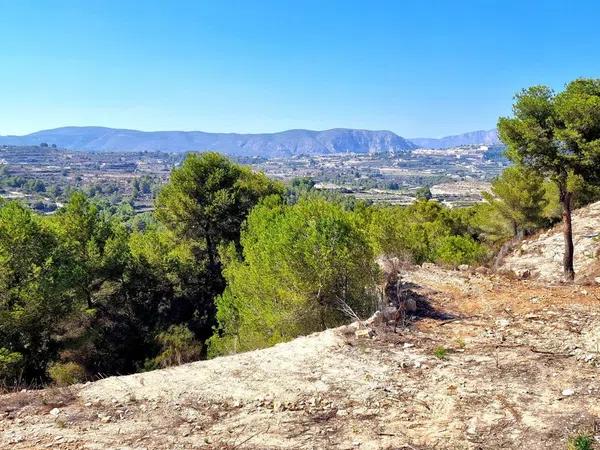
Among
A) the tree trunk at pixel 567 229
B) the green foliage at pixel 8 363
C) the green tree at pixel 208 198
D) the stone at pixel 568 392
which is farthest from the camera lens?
the green tree at pixel 208 198

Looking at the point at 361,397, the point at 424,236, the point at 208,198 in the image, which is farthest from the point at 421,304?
the point at 424,236

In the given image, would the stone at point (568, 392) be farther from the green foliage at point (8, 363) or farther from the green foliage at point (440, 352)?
the green foliage at point (8, 363)

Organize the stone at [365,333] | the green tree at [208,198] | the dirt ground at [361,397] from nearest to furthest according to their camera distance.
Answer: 1. the dirt ground at [361,397]
2. the stone at [365,333]
3. the green tree at [208,198]

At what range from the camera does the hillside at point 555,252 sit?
64.5ft

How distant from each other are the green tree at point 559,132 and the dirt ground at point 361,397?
5.81 metres

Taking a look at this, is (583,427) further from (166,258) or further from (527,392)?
(166,258)

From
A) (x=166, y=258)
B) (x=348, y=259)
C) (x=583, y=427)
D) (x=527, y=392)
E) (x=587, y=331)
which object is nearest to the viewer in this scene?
(x=583, y=427)

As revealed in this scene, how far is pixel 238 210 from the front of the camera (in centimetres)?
2552

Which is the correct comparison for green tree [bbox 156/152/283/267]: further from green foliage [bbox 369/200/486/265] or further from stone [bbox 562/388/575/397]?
stone [bbox 562/388/575/397]

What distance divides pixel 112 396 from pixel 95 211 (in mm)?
14448

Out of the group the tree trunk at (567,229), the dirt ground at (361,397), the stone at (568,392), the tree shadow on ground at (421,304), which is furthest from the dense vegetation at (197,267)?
the stone at (568,392)

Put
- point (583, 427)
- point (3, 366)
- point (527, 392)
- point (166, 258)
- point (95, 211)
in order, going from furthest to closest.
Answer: point (166, 258) < point (95, 211) < point (3, 366) < point (527, 392) < point (583, 427)

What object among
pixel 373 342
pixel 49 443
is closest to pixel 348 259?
pixel 373 342

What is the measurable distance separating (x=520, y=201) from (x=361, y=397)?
2827 centimetres
